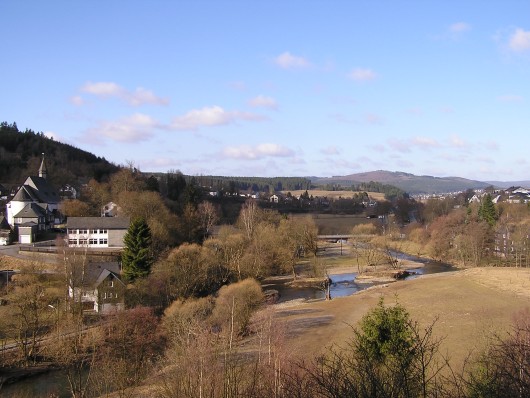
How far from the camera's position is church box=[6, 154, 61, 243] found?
154ft

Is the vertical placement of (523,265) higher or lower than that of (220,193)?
lower

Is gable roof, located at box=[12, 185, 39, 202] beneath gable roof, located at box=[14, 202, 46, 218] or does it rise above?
above

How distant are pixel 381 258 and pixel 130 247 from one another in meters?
A: 30.9

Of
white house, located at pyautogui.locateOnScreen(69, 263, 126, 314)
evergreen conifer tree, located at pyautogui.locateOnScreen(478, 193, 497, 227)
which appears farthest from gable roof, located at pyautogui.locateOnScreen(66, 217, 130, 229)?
evergreen conifer tree, located at pyautogui.locateOnScreen(478, 193, 497, 227)

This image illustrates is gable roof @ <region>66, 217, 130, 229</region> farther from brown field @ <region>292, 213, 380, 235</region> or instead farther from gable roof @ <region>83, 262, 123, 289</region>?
brown field @ <region>292, 213, 380, 235</region>

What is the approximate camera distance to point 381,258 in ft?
182

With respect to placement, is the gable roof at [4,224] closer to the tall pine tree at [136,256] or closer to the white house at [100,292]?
the tall pine tree at [136,256]

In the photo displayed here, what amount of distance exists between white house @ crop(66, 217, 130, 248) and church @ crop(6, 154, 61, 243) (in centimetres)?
430

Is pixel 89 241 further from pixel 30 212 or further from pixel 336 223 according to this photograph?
pixel 336 223

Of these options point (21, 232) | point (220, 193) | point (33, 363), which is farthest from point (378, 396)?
point (220, 193)

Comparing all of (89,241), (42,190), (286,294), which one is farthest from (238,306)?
(42,190)

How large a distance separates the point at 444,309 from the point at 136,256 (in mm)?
21027

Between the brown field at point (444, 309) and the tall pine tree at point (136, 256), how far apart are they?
1011 cm

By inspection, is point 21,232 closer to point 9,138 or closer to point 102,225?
point 102,225
